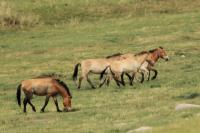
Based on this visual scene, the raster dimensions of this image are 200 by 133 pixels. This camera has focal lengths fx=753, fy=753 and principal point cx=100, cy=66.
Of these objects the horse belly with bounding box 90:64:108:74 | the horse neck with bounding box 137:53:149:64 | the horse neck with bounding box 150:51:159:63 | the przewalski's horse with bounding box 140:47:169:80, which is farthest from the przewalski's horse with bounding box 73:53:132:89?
the horse neck with bounding box 150:51:159:63

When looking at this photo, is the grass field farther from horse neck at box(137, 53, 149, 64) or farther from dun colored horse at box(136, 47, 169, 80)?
horse neck at box(137, 53, 149, 64)

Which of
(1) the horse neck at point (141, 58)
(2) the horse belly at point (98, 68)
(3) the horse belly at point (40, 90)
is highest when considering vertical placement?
(1) the horse neck at point (141, 58)

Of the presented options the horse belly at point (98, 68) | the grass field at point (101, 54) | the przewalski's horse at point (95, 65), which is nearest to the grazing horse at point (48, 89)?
the grass field at point (101, 54)

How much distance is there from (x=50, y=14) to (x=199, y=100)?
119ft

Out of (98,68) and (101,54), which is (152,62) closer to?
(98,68)

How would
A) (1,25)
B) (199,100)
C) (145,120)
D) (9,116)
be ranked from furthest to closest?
(1,25) → (9,116) → (199,100) → (145,120)

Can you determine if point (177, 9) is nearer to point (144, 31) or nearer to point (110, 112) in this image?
point (144, 31)

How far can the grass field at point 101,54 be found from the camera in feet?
69.5

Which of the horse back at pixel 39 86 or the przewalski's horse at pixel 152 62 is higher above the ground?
the przewalski's horse at pixel 152 62

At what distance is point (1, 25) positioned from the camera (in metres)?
54.9

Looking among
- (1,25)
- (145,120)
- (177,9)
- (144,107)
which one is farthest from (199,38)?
(145,120)

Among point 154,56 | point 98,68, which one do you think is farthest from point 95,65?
point 154,56

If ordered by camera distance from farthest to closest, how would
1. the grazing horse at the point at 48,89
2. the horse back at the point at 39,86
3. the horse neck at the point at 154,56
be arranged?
the horse neck at the point at 154,56 < the horse back at the point at 39,86 < the grazing horse at the point at 48,89

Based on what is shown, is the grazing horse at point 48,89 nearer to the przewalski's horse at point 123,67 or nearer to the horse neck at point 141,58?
the przewalski's horse at point 123,67
